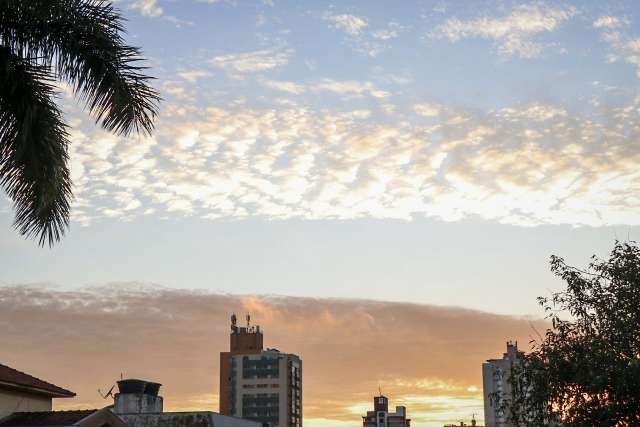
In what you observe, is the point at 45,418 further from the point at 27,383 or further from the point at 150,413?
the point at 150,413

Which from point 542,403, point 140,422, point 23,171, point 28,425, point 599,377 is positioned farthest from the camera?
point 140,422

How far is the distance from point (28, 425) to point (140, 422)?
18.0m

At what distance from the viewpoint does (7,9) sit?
52.4 feet

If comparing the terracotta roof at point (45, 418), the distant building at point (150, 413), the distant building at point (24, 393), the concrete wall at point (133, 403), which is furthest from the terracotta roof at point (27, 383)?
the concrete wall at point (133, 403)

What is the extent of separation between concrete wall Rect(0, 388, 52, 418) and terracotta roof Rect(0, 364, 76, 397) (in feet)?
0.96

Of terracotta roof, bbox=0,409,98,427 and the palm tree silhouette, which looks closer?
the palm tree silhouette

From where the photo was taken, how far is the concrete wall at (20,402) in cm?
2841

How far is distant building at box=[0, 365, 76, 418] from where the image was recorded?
92.8 feet

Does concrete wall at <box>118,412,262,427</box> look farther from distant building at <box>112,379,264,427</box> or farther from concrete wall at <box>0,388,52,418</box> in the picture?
concrete wall at <box>0,388,52,418</box>

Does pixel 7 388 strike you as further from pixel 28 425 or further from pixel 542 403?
pixel 542 403

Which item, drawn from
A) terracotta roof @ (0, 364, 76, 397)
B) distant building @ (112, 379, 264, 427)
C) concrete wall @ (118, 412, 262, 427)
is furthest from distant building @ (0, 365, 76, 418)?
concrete wall @ (118, 412, 262, 427)

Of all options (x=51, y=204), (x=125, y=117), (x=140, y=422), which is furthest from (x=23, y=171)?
(x=140, y=422)

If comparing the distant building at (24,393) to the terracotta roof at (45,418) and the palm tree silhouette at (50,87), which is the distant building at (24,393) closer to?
the terracotta roof at (45,418)

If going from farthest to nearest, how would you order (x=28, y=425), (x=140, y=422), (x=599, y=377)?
1. (x=140, y=422)
2. (x=28, y=425)
3. (x=599, y=377)
